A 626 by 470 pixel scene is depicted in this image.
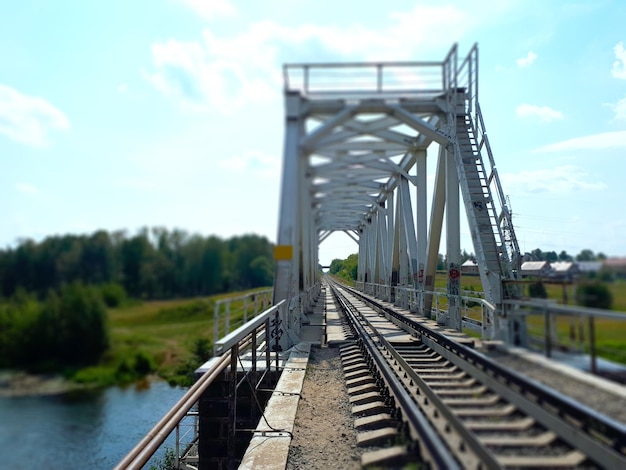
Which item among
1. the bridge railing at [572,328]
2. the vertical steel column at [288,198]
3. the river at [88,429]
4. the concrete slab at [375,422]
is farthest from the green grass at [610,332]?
the river at [88,429]

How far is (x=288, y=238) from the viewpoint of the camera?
440 inches

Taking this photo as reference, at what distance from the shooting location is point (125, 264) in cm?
881

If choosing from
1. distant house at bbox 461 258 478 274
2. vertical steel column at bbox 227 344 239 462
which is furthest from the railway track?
distant house at bbox 461 258 478 274

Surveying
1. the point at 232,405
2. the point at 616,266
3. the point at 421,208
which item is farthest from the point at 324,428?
the point at 421,208

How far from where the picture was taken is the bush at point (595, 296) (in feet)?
9.45

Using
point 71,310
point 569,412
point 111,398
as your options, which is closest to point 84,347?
point 71,310

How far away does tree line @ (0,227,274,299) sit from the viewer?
699 cm

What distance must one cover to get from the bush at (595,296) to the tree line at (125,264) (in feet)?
22.6

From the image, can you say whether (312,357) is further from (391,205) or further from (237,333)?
(391,205)

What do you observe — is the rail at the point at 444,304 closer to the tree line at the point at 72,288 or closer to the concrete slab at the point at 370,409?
the concrete slab at the point at 370,409

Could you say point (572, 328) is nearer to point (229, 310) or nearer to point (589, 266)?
point (589, 266)

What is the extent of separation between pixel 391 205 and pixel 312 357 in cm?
1484

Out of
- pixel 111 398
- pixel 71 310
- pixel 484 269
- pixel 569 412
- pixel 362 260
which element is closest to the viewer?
pixel 569 412

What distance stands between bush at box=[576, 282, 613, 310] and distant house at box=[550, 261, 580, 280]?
0.18 meters
